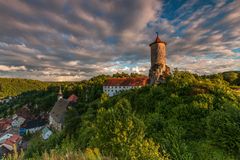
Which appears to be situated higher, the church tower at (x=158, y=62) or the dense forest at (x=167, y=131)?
the church tower at (x=158, y=62)

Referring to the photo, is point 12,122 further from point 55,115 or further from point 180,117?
point 180,117

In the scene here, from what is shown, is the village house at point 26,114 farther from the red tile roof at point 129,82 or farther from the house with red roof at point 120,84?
the red tile roof at point 129,82

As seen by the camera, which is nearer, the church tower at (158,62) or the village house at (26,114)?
the church tower at (158,62)

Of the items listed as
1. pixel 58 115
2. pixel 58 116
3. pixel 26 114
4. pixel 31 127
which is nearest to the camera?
pixel 58 116

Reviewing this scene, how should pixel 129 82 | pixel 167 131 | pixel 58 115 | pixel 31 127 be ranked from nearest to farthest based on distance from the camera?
pixel 167 131 → pixel 58 115 → pixel 129 82 → pixel 31 127

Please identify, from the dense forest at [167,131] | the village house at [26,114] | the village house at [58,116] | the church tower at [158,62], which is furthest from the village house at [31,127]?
the church tower at [158,62]

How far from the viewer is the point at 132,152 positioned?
781 centimetres

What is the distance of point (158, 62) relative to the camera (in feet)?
141

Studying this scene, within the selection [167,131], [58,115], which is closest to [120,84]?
[58,115]

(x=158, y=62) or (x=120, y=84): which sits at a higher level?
(x=158, y=62)

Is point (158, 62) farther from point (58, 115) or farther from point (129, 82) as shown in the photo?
point (58, 115)

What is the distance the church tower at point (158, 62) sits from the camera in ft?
139

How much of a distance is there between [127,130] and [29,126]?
6069cm

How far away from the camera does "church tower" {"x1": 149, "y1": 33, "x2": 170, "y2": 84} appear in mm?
42469
